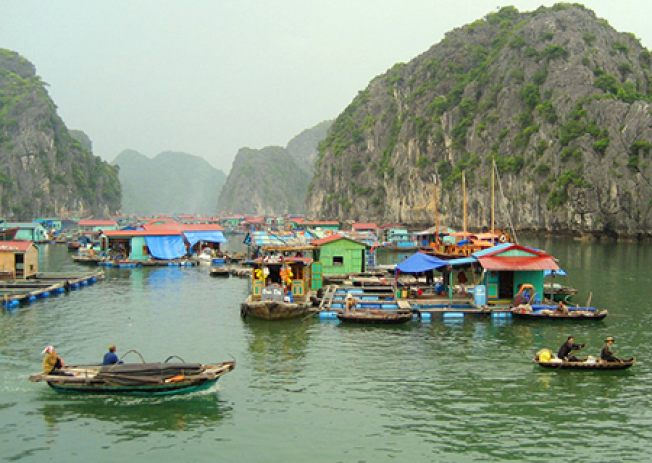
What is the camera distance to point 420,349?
24.6 m

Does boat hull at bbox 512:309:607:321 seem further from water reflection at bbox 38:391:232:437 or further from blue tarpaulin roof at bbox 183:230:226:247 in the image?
blue tarpaulin roof at bbox 183:230:226:247

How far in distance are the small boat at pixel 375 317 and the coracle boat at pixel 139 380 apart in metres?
11.3

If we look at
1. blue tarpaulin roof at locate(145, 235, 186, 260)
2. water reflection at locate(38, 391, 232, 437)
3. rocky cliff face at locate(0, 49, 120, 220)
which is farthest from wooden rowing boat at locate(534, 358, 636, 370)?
rocky cliff face at locate(0, 49, 120, 220)

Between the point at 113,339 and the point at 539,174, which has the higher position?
the point at 539,174

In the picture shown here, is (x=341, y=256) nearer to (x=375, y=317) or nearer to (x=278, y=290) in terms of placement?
(x=278, y=290)

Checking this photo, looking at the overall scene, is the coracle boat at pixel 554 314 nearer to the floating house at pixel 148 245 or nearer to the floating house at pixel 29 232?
the floating house at pixel 148 245

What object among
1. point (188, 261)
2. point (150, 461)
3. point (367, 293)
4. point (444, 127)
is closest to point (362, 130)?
point (444, 127)

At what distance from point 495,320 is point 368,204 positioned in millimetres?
126480

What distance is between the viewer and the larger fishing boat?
1185 inches

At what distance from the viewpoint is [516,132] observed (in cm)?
11256

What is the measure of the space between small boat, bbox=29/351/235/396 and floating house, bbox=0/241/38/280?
2656 cm

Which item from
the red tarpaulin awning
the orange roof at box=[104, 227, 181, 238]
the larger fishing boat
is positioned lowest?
the larger fishing boat

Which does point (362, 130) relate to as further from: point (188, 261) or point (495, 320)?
point (495, 320)

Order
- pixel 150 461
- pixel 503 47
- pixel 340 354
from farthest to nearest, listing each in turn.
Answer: pixel 503 47 < pixel 340 354 < pixel 150 461
